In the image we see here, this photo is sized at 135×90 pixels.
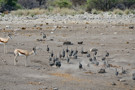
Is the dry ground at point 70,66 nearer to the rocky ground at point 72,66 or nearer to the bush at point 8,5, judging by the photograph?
the rocky ground at point 72,66

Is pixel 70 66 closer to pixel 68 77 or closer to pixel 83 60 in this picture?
pixel 83 60

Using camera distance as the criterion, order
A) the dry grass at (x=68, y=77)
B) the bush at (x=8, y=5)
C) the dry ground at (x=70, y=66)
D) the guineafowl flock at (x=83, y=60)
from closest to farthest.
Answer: the dry ground at (x=70, y=66)
the dry grass at (x=68, y=77)
the guineafowl flock at (x=83, y=60)
the bush at (x=8, y=5)

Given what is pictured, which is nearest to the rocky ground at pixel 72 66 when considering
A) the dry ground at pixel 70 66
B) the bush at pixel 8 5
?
the dry ground at pixel 70 66

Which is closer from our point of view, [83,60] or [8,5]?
[83,60]

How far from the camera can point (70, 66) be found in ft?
40.5

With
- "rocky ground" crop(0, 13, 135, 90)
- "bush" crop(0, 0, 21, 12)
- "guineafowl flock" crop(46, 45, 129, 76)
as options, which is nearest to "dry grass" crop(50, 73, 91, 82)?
"rocky ground" crop(0, 13, 135, 90)

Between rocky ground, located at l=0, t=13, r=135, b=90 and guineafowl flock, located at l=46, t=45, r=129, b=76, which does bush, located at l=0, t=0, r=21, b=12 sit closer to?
rocky ground, located at l=0, t=13, r=135, b=90

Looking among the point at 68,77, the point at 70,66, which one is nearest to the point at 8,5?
the point at 70,66

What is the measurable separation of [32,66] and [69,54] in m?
1.93

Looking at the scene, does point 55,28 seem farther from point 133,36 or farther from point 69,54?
point 69,54

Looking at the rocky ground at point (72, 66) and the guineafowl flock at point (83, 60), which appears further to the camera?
the guineafowl flock at point (83, 60)

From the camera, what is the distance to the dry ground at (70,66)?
1010cm

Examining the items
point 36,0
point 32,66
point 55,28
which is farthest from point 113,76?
point 36,0

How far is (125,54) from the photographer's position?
14164 mm
